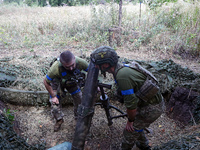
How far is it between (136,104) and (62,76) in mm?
1482

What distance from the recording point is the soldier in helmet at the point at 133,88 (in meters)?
1.94

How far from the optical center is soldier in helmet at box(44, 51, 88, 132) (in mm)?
2561

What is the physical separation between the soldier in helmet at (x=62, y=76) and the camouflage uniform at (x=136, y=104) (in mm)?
942

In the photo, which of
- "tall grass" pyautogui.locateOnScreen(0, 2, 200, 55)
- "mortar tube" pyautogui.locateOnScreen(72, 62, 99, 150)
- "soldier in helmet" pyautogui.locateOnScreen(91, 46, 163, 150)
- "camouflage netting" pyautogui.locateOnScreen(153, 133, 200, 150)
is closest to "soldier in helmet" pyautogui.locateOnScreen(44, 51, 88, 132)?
"mortar tube" pyautogui.locateOnScreen(72, 62, 99, 150)

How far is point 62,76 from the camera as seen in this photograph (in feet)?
9.32

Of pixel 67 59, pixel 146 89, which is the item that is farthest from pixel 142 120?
pixel 67 59

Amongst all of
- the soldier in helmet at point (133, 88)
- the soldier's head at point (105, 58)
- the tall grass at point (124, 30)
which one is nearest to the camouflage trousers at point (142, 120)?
the soldier in helmet at point (133, 88)

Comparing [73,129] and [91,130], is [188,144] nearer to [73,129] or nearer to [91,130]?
[91,130]

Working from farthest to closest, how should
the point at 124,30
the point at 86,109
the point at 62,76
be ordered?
the point at 124,30 → the point at 62,76 → the point at 86,109

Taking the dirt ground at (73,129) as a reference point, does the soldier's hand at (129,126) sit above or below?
above

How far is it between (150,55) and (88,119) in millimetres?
4086

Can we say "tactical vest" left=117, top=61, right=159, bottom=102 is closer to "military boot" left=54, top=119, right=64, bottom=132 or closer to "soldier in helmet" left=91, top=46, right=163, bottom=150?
"soldier in helmet" left=91, top=46, right=163, bottom=150

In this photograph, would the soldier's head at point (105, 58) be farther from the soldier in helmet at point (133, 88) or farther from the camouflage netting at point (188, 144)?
the camouflage netting at point (188, 144)

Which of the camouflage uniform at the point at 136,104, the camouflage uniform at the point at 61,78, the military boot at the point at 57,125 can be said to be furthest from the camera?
the military boot at the point at 57,125
